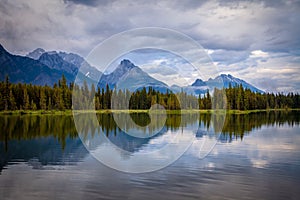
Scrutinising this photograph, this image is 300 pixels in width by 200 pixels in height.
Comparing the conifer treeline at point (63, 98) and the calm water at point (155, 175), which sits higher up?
the conifer treeline at point (63, 98)

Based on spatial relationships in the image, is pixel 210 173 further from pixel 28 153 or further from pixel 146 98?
pixel 146 98

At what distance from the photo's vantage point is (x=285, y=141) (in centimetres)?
3934

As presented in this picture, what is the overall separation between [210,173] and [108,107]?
11610 centimetres

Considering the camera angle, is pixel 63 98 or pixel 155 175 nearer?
pixel 155 175

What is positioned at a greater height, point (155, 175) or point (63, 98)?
point (63, 98)

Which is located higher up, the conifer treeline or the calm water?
the conifer treeline

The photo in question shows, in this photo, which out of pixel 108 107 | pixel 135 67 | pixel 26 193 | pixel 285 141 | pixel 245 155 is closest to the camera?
pixel 26 193

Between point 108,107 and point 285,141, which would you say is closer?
point 285,141

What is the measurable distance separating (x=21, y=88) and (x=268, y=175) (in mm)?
119732

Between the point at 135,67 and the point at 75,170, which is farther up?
the point at 135,67

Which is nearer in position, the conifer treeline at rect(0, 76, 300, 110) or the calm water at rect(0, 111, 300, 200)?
the calm water at rect(0, 111, 300, 200)

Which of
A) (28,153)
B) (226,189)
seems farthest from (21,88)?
(226,189)

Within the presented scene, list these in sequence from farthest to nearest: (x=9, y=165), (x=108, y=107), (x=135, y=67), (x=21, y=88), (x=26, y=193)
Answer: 1. (x=108, y=107)
2. (x=21, y=88)
3. (x=9, y=165)
4. (x=135, y=67)
5. (x=26, y=193)

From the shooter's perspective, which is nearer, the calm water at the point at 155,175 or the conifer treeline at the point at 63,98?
the calm water at the point at 155,175
